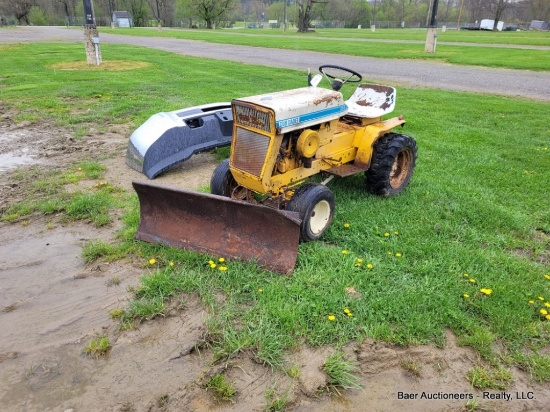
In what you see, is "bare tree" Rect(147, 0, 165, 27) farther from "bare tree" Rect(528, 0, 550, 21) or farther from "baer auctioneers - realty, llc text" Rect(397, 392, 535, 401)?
"baer auctioneers - realty, llc text" Rect(397, 392, 535, 401)

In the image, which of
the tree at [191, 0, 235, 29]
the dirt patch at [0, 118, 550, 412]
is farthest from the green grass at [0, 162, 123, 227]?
the tree at [191, 0, 235, 29]

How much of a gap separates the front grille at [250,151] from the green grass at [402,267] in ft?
2.68

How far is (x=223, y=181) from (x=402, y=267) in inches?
70.9

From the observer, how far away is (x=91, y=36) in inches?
595

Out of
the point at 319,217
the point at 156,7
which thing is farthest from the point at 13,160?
the point at 156,7

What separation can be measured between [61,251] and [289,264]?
203cm

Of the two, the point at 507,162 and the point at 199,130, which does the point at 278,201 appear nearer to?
the point at 199,130

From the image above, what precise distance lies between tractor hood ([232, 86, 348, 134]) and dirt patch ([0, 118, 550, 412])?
1.55 m

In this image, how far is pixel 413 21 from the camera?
8706 centimetres

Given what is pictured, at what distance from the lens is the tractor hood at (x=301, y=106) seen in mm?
3527

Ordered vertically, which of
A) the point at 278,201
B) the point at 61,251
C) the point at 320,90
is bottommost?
the point at 61,251

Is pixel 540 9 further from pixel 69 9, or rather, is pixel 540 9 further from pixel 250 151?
pixel 250 151

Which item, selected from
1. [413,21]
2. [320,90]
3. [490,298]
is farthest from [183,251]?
[413,21]

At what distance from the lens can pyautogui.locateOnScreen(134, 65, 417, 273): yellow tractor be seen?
11.6 feet
